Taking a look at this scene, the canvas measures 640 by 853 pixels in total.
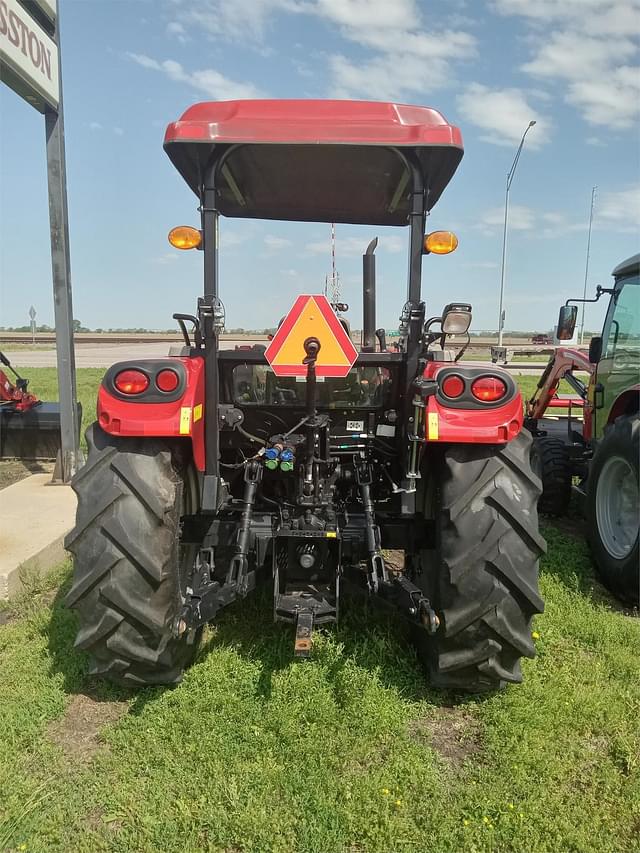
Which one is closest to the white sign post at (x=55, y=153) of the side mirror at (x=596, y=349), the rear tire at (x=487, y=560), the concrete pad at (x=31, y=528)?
the concrete pad at (x=31, y=528)

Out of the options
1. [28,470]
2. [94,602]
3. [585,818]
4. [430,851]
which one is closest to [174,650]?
[94,602]

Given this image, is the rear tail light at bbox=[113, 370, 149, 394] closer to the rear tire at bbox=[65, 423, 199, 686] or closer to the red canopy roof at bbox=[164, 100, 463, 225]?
the rear tire at bbox=[65, 423, 199, 686]

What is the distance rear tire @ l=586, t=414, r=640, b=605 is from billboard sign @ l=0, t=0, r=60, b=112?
5513 millimetres

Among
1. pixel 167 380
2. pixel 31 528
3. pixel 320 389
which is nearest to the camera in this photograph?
pixel 167 380

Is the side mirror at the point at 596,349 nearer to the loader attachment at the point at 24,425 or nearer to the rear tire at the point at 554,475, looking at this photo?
the rear tire at the point at 554,475

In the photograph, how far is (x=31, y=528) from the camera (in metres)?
4.46

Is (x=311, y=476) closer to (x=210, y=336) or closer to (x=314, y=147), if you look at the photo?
(x=210, y=336)

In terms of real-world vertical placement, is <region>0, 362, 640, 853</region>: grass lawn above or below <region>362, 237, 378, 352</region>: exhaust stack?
below

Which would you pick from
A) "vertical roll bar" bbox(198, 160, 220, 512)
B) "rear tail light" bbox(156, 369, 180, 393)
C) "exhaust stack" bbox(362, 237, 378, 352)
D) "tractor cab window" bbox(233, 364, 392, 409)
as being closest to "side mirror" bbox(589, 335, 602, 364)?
"exhaust stack" bbox(362, 237, 378, 352)

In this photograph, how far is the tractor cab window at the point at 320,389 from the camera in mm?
3021

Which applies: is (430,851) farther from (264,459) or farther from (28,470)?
(28,470)

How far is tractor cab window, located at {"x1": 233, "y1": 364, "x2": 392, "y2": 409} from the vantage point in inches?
119

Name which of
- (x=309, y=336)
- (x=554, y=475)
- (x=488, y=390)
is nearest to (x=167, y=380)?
(x=309, y=336)

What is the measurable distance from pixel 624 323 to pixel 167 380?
4.14 meters
